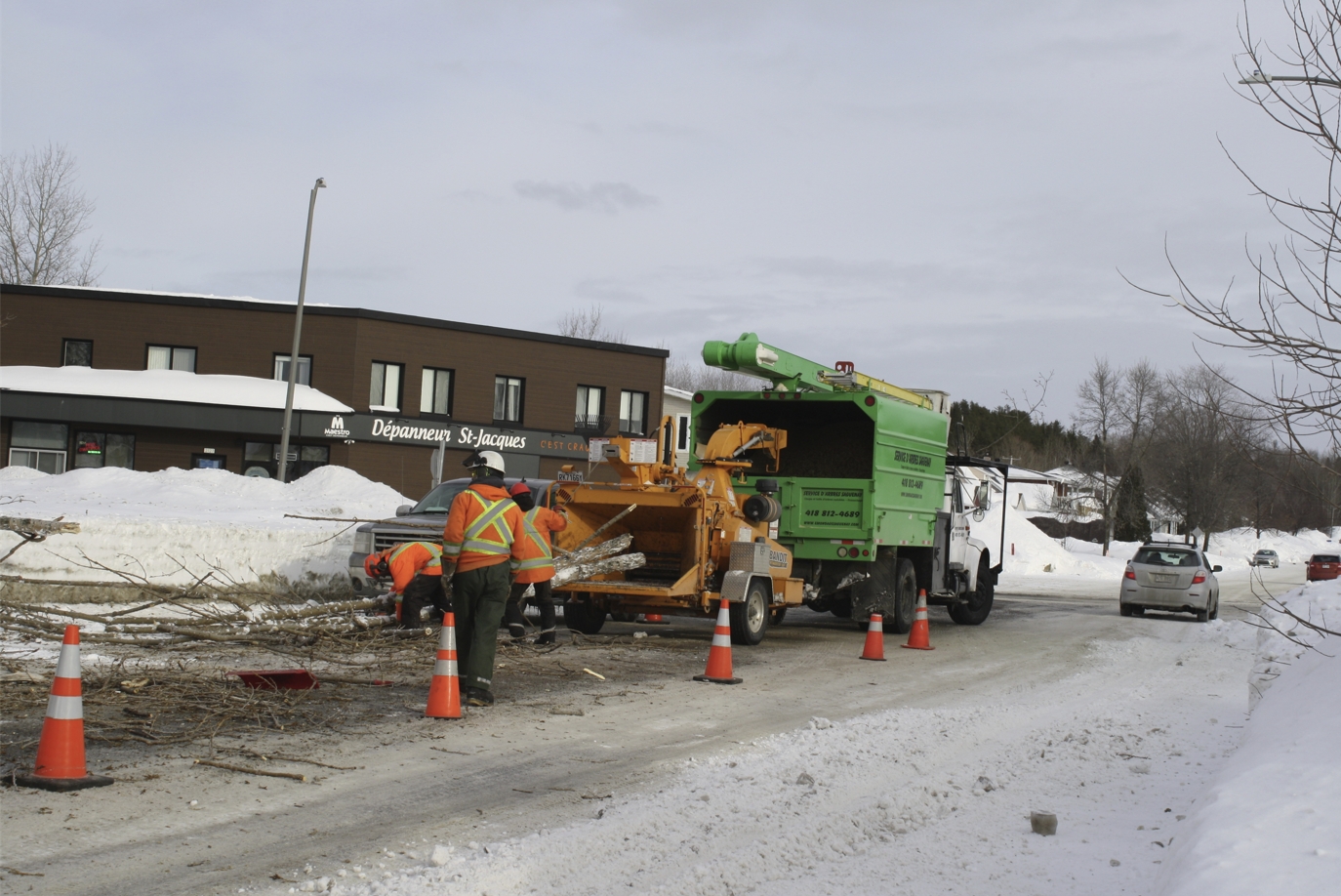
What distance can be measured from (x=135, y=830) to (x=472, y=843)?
156cm

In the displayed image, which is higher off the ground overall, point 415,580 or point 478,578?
point 478,578

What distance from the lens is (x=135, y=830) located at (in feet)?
18.0

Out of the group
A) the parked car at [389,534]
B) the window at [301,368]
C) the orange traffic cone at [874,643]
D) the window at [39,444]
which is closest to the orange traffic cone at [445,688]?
the orange traffic cone at [874,643]

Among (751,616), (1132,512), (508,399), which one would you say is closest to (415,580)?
(751,616)

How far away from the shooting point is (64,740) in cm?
612

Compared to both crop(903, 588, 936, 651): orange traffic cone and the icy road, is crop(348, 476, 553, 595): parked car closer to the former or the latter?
crop(903, 588, 936, 651): orange traffic cone

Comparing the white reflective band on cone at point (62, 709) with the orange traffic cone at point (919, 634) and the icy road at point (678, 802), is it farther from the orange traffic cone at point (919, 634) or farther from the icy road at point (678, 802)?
the orange traffic cone at point (919, 634)

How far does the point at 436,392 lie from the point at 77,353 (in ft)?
39.0

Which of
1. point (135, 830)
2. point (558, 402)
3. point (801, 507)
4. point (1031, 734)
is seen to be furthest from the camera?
point (558, 402)

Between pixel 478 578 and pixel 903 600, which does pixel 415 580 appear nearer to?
pixel 478 578

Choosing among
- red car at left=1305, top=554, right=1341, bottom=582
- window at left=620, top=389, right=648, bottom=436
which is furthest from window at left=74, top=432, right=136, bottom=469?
red car at left=1305, top=554, right=1341, bottom=582

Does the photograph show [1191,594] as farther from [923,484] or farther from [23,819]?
A: [23,819]

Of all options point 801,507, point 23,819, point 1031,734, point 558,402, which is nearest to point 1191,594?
point 801,507

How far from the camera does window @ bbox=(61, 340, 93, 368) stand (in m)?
39.6
